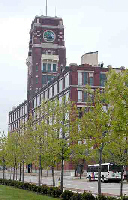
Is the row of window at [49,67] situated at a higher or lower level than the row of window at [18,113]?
higher

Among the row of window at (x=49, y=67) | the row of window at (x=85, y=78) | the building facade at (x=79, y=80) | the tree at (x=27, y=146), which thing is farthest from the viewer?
the row of window at (x=49, y=67)

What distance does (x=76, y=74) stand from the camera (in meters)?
87.6

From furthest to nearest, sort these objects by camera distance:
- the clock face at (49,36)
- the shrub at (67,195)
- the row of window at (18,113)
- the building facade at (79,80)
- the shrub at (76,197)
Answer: the row of window at (18,113) < the clock face at (49,36) < the building facade at (79,80) < the shrub at (67,195) < the shrub at (76,197)

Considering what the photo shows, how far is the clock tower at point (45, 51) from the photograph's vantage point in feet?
406

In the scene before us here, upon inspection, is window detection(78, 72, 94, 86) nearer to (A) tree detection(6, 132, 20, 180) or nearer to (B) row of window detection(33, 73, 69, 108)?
(B) row of window detection(33, 73, 69, 108)

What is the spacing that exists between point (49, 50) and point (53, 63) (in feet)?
14.5

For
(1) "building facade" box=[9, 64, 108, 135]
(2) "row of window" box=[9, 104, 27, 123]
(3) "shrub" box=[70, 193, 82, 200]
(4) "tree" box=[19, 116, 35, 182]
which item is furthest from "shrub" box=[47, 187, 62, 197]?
(2) "row of window" box=[9, 104, 27, 123]

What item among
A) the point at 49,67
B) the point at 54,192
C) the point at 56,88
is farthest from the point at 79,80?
the point at 54,192

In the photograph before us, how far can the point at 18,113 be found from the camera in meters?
142

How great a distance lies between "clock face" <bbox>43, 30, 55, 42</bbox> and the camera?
4920 inches

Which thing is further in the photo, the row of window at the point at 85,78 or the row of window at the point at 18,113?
the row of window at the point at 18,113

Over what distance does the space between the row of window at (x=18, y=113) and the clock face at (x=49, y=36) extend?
77.2ft

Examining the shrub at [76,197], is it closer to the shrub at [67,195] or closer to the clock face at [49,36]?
the shrub at [67,195]

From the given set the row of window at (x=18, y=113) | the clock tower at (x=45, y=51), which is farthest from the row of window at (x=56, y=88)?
the row of window at (x=18, y=113)
